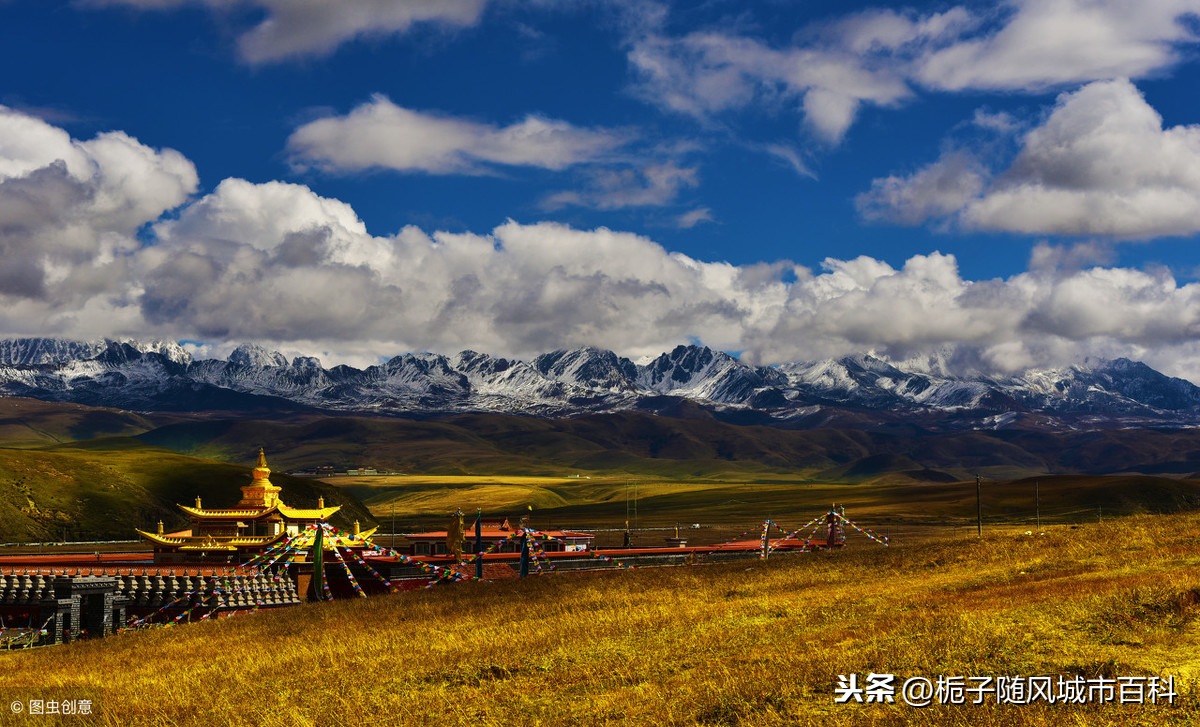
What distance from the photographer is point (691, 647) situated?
2567 centimetres

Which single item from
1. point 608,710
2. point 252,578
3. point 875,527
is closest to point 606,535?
point 875,527

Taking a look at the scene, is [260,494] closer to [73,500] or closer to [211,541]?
[211,541]

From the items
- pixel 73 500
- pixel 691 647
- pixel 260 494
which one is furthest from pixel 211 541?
pixel 73 500

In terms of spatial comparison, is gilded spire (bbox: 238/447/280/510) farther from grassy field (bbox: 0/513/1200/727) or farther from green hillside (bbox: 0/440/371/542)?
green hillside (bbox: 0/440/371/542)

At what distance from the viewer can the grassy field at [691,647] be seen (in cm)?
1933

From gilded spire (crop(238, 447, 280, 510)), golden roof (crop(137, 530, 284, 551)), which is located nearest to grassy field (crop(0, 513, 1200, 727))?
golden roof (crop(137, 530, 284, 551))

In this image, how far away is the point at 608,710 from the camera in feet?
65.1

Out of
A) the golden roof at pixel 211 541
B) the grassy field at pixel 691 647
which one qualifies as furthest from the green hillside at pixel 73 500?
the grassy field at pixel 691 647

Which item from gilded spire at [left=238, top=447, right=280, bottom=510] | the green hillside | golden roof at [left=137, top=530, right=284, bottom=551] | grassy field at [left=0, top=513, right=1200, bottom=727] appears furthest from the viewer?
the green hillside

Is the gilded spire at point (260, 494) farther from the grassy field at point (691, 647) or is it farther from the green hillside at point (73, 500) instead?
the green hillside at point (73, 500)

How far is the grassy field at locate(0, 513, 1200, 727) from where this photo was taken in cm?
1933

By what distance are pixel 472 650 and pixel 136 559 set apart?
71915mm

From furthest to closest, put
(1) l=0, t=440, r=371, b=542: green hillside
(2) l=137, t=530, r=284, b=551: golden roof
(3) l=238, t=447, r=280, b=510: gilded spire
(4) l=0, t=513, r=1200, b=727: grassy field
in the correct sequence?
(1) l=0, t=440, r=371, b=542: green hillside < (3) l=238, t=447, r=280, b=510: gilded spire < (2) l=137, t=530, r=284, b=551: golden roof < (4) l=0, t=513, r=1200, b=727: grassy field

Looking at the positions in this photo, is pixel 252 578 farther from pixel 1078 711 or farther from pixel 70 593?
pixel 1078 711
